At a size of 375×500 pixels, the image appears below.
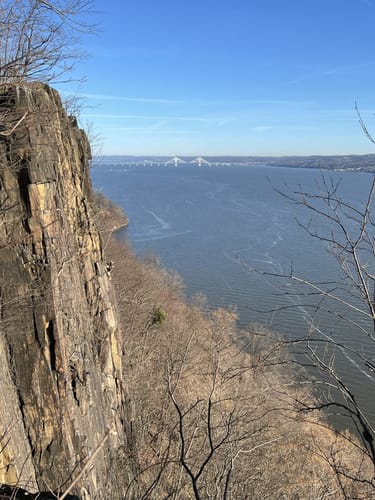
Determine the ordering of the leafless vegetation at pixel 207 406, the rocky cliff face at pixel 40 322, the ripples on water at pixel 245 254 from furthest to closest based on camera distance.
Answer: the ripples on water at pixel 245 254 → the leafless vegetation at pixel 207 406 → the rocky cliff face at pixel 40 322

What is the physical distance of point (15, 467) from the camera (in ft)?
17.9

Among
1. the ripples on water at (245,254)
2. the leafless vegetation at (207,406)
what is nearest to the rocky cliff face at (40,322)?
the leafless vegetation at (207,406)

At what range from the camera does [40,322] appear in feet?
21.1

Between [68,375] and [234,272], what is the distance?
72.8 feet

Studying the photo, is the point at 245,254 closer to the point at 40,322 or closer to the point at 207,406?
the point at 207,406

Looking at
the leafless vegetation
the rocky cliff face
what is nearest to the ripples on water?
the leafless vegetation

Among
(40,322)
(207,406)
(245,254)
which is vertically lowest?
(207,406)

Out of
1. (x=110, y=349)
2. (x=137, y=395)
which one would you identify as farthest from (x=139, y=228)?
(x=110, y=349)

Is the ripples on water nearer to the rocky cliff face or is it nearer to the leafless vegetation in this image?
the leafless vegetation

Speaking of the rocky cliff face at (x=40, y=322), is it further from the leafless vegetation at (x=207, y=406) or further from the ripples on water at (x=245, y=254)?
the ripples on water at (x=245, y=254)

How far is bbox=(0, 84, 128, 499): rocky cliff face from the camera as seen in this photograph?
5965mm

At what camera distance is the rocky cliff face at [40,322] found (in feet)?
19.6

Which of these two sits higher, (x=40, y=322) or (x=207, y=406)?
(x=40, y=322)

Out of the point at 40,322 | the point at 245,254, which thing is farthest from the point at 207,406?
the point at 245,254
